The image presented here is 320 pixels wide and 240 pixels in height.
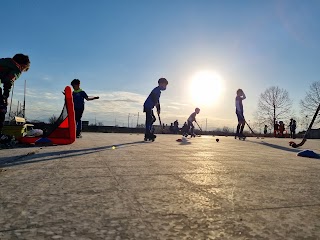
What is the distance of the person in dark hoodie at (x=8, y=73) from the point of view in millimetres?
5117

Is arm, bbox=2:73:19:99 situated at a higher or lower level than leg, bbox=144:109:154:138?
higher

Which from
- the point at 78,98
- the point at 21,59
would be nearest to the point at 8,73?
the point at 21,59

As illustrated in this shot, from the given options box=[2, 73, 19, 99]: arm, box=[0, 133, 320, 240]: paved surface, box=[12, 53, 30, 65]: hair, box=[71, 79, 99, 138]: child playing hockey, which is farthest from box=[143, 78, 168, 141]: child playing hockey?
box=[0, 133, 320, 240]: paved surface

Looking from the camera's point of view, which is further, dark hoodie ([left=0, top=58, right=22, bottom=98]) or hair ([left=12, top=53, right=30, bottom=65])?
hair ([left=12, top=53, right=30, bottom=65])

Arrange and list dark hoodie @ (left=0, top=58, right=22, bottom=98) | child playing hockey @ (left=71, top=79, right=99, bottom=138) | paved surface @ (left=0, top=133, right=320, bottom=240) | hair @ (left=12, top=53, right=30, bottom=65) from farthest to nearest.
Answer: child playing hockey @ (left=71, top=79, right=99, bottom=138) → hair @ (left=12, top=53, right=30, bottom=65) → dark hoodie @ (left=0, top=58, right=22, bottom=98) → paved surface @ (left=0, top=133, right=320, bottom=240)

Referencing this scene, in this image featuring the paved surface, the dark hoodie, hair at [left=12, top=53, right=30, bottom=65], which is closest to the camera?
the paved surface

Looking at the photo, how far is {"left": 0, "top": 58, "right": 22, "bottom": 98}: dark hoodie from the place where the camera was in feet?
16.8

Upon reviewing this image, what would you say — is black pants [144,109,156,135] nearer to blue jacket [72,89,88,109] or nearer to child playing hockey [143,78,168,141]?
child playing hockey [143,78,168,141]

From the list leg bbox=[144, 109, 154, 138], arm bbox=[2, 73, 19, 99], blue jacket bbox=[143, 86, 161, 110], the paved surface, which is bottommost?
the paved surface

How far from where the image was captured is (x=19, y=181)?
227 cm

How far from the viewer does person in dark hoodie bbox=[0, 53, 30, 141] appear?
5117mm

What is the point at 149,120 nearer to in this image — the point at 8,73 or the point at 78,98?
the point at 78,98

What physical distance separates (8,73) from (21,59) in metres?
0.38

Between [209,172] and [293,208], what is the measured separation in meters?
1.36
